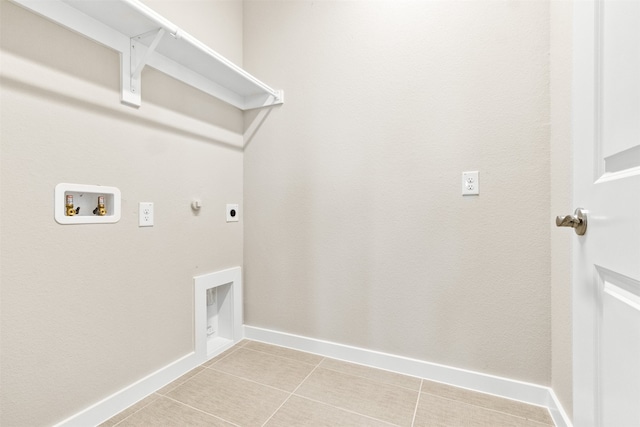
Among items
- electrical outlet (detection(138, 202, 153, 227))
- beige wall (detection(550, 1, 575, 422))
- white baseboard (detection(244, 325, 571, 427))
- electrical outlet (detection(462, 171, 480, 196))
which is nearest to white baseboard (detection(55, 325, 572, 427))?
white baseboard (detection(244, 325, 571, 427))

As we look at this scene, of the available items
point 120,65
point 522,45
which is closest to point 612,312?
point 522,45

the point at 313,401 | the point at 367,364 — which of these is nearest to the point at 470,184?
the point at 367,364

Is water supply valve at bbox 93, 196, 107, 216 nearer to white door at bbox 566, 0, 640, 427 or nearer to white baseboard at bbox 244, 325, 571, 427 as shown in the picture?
white baseboard at bbox 244, 325, 571, 427

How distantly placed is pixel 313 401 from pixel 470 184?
4.31 ft

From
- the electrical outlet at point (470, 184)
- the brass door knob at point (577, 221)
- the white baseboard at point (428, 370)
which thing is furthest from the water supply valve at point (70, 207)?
the electrical outlet at point (470, 184)

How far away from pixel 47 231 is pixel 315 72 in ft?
5.13

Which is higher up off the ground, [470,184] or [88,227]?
[470,184]

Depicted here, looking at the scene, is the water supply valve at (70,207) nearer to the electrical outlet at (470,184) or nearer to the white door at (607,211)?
the white door at (607,211)

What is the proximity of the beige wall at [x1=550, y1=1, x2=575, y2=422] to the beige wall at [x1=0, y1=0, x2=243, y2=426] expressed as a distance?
1779mm

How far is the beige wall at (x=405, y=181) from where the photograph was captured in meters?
1.33

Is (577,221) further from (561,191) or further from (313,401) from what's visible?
(313,401)

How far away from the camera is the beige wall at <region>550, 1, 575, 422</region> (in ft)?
3.54

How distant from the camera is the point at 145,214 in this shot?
138 centimetres

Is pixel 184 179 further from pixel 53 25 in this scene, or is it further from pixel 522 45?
pixel 522 45
